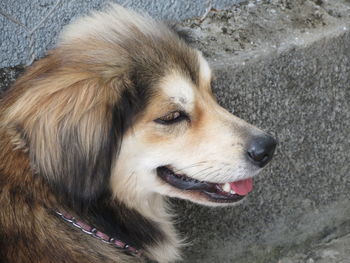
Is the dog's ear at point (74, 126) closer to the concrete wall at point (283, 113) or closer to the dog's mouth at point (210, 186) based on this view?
the dog's mouth at point (210, 186)

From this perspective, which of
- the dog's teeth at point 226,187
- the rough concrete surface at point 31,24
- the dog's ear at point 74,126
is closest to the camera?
the dog's ear at point 74,126

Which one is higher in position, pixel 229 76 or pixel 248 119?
pixel 229 76

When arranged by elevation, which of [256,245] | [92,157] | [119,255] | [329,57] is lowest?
[256,245]

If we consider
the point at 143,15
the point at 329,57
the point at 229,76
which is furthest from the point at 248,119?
the point at 143,15

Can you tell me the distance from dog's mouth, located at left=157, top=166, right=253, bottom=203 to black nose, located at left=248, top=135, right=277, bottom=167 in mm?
189

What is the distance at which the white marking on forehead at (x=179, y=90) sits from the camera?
6.66 ft

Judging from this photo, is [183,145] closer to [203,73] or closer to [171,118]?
[171,118]

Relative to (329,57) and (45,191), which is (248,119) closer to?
(329,57)

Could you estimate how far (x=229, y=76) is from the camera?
2.58 m

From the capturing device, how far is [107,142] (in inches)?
76.5

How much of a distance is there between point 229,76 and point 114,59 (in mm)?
720

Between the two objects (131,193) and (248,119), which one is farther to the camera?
(248,119)

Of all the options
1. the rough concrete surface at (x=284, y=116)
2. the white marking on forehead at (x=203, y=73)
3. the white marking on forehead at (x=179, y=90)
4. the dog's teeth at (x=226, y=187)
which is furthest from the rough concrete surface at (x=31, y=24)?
the dog's teeth at (x=226, y=187)

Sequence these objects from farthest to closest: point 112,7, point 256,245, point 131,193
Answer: point 256,245 < point 112,7 < point 131,193
